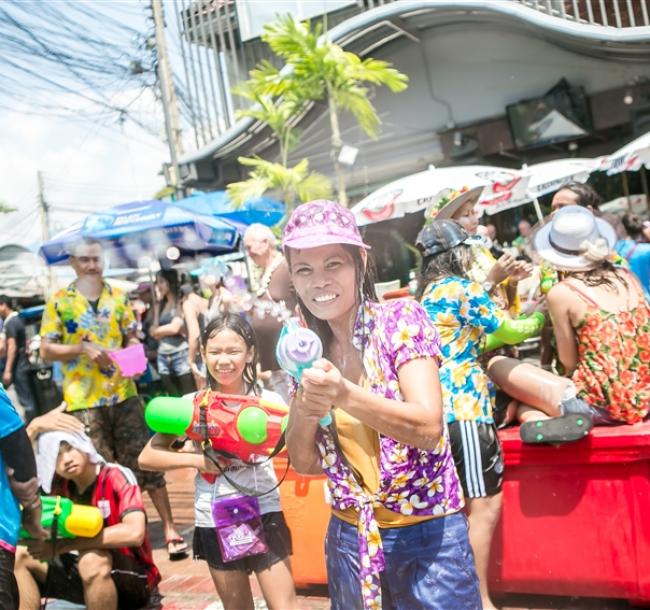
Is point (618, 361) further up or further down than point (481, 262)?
further down

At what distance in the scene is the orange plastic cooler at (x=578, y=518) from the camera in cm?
305

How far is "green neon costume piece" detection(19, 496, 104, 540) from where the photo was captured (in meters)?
3.46

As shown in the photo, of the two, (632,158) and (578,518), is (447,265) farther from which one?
(632,158)

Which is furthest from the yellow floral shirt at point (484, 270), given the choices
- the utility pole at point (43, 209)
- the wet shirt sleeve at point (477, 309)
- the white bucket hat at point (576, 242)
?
the utility pole at point (43, 209)

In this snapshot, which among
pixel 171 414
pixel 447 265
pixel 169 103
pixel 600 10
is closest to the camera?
pixel 171 414

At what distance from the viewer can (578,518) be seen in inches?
125

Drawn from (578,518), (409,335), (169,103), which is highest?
(169,103)

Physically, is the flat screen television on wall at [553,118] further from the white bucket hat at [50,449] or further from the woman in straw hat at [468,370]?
the white bucket hat at [50,449]

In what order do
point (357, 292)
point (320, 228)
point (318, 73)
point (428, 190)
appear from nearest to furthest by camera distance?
point (320, 228)
point (357, 292)
point (428, 190)
point (318, 73)

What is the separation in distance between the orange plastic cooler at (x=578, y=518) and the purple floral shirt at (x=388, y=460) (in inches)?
57.7

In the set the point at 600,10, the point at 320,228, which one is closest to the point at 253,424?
the point at 320,228

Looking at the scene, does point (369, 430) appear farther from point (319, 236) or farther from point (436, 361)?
point (319, 236)

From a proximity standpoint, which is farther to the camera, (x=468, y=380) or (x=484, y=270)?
(x=484, y=270)

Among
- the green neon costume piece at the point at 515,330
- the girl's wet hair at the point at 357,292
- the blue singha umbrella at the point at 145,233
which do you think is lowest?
the green neon costume piece at the point at 515,330
